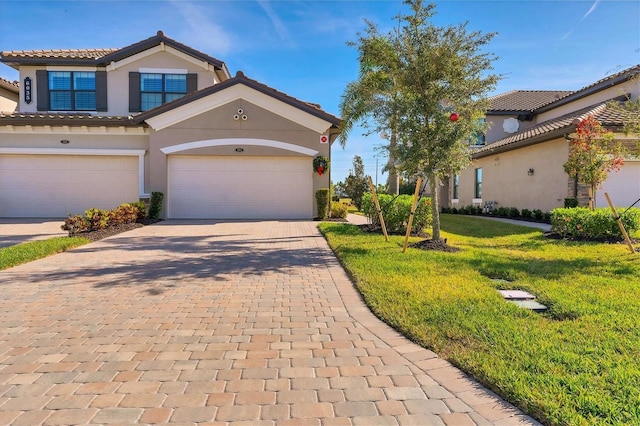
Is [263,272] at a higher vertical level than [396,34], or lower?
lower

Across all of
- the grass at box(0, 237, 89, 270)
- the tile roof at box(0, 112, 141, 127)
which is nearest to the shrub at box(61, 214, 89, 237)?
the grass at box(0, 237, 89, 270)

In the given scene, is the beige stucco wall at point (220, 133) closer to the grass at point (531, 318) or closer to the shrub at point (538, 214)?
the grass at point (531, 318)

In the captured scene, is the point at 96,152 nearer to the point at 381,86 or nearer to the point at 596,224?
the point at 381,86

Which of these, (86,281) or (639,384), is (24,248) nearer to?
(86,281)

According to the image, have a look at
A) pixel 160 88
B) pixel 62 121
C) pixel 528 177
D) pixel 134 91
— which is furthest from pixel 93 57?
pixel 528 177

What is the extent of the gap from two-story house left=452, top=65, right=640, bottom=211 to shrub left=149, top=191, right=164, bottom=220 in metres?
11.6

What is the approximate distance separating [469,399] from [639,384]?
1.27 meters

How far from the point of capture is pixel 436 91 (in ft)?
29.0

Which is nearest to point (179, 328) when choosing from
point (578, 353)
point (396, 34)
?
point (578, 353)

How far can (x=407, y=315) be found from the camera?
4.43 metres

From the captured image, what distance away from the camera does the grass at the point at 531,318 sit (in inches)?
109

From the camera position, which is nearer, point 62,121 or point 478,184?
point 62,121

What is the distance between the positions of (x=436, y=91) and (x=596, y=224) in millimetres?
5386

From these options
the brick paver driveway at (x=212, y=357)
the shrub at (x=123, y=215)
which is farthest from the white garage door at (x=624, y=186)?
the shrub at (x=123, y=215)
